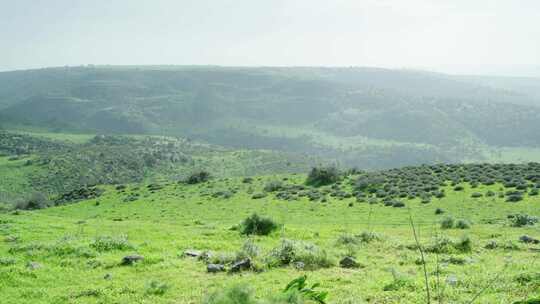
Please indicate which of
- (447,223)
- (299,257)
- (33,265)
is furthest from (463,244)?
(33,265)

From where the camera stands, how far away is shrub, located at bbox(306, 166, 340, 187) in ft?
210

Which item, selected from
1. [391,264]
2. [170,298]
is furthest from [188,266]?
[391,264]

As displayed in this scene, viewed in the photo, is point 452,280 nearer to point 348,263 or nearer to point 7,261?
point 348,263

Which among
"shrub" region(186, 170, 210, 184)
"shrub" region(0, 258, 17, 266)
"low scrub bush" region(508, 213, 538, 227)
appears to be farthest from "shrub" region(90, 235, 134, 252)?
"shrub" region(186, 170, 210, 184)

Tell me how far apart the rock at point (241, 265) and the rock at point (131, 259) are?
395 cm

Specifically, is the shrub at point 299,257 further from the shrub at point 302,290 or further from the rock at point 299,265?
the shrub at point 302,290

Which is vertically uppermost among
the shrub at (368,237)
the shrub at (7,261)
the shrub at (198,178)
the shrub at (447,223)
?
the shrub at (7,261)

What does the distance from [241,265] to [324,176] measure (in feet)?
166

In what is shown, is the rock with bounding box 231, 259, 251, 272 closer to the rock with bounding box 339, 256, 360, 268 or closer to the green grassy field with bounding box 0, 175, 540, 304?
the green grassy field with bounding box 0, 175, 540, 304

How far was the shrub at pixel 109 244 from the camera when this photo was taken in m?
18.6

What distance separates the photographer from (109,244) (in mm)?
18875

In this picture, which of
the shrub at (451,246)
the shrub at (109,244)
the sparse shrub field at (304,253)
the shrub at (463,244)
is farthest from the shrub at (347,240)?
the shrub at (109,244)

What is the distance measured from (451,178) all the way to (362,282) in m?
46.4

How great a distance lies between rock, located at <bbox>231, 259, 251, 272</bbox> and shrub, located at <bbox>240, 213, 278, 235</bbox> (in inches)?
338
